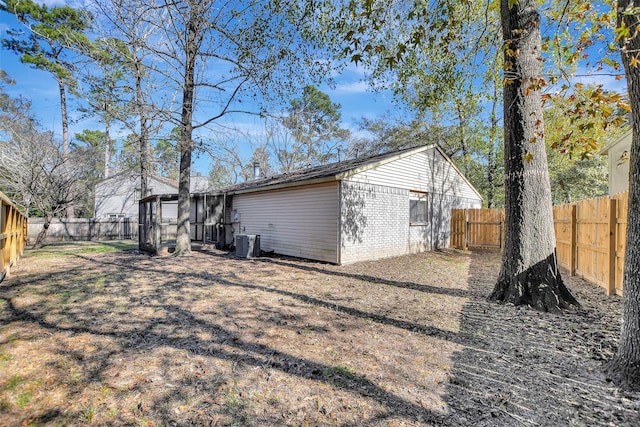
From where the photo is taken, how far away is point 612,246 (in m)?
5.46

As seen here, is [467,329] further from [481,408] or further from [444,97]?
[444,97]

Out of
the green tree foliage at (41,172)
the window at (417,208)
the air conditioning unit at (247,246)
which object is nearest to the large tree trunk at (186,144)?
the air conditioning unit at (247,246)

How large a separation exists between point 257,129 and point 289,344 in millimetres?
24809

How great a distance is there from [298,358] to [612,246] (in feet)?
19.6

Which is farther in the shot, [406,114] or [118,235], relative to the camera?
[406,114]

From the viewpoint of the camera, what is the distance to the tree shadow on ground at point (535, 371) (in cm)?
229

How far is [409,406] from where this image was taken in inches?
93.2

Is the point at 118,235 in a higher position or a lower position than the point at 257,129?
lower

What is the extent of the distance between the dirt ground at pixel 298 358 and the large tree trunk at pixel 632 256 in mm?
236

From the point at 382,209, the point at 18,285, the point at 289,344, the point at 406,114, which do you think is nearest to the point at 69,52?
the point at 18,285

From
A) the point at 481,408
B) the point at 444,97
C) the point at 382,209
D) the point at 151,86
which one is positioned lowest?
the point at 481,408

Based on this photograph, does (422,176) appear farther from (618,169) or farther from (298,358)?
(298,358)

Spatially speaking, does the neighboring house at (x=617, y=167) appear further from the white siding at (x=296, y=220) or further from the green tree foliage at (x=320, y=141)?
the green tree foliage at (x=320, y=141)

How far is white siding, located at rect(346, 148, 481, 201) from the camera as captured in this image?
10.5 meters
